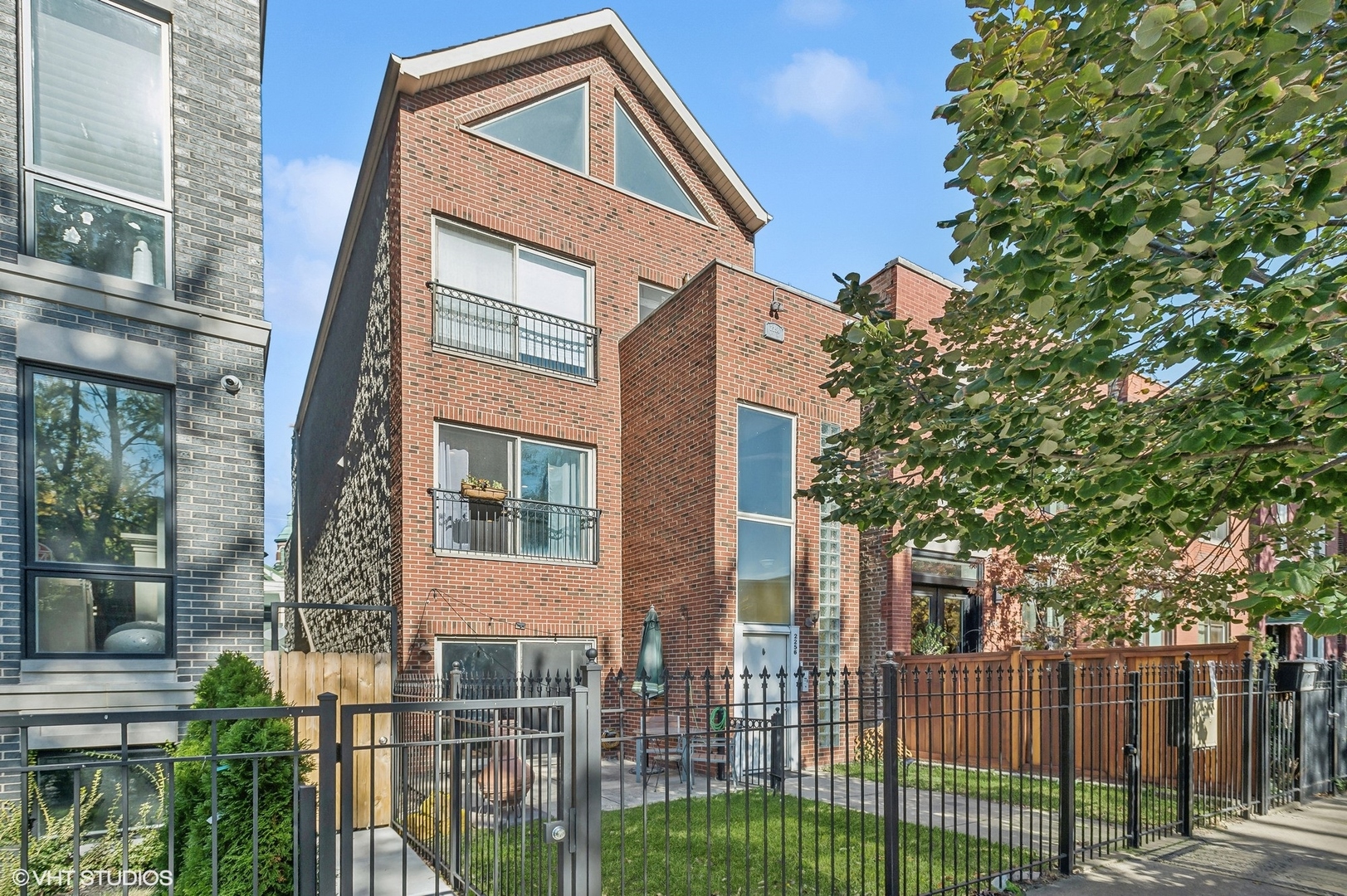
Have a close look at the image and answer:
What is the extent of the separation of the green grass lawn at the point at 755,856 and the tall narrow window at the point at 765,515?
12.5 ft

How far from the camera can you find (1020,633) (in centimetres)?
1576

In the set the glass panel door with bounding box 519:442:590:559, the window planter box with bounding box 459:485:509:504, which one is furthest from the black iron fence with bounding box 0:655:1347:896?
the glass panel door with bounding box 519:442:590:559

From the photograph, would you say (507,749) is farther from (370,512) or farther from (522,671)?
(370,512)

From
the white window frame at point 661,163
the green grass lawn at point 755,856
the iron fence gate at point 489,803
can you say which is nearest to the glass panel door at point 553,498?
the white window frame at point 661,163

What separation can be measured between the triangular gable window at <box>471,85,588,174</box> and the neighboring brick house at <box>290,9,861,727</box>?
0.13ft

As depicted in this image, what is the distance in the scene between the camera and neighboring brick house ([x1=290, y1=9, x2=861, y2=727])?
11.7m

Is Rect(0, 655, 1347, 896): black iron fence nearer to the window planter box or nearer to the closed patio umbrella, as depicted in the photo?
the closed patio umbrella

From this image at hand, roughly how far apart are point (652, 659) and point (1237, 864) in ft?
22.9

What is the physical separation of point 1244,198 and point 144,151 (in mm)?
8803

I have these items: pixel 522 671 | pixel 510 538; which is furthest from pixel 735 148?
pixel 522 671

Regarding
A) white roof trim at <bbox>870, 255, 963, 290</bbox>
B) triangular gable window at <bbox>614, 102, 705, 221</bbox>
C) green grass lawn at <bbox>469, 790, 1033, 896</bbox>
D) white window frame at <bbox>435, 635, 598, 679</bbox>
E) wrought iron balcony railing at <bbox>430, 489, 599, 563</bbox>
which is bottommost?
green grass lawn at <bbox>469, 790, 1033, 896</bbox>

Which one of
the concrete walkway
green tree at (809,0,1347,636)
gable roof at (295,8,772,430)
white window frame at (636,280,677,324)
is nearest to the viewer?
green tree at (809,0,1347,636)

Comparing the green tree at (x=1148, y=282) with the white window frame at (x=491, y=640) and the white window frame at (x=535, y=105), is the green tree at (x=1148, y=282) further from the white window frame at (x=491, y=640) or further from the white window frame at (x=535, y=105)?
the white window frame at (x=535, y=105)

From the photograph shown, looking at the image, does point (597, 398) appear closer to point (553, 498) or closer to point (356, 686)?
point (553, 498)
